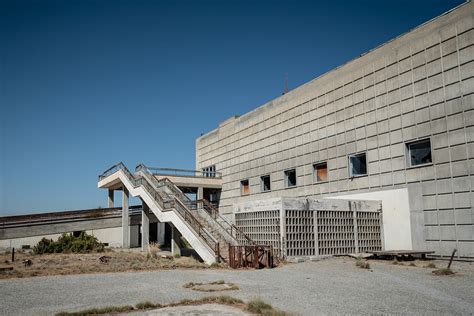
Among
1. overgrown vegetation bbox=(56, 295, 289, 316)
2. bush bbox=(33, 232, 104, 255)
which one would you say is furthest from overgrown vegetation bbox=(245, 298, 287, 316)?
bush bbox=(33, 232, 104, 255)

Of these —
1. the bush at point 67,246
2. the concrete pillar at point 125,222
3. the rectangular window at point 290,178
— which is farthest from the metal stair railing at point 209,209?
the rectangular window at point 290,178

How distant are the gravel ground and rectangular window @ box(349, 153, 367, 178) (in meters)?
7.97

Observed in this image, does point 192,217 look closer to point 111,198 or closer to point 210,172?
point 210,172

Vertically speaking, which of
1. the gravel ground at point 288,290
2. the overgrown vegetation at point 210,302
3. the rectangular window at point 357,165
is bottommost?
the gravel ground at point 288,290

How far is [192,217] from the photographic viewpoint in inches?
763

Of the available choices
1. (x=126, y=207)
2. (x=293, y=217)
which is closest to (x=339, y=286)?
(x=293, y=217)

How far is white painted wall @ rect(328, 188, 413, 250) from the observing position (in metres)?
19.5

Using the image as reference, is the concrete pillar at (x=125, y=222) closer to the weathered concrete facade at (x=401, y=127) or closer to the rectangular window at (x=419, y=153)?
the weathered concrete facade at (x=401, y=127)

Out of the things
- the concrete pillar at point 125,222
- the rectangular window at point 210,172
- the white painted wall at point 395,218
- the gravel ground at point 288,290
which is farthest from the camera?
the rectangular window at point 210,172

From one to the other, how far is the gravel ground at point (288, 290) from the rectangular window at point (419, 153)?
18.2ft

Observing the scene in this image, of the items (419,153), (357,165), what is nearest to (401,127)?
(419,153)

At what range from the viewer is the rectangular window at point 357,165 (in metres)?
22.3

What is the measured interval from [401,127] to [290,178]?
31.1ft

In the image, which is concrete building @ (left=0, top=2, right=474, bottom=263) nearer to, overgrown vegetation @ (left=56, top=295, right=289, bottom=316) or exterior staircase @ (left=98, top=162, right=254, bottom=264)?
exterior staircase @ (left=98, top=162, right=254, bottom=264)
